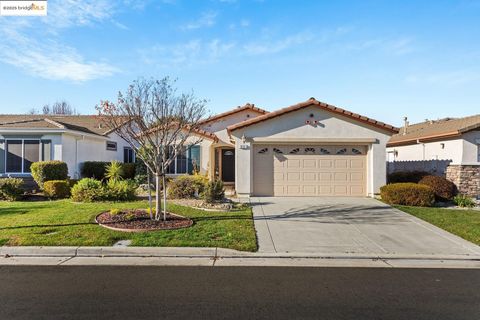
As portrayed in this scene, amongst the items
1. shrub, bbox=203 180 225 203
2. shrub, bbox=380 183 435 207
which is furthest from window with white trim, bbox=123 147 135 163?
shrub, bbox=380 183 435 207

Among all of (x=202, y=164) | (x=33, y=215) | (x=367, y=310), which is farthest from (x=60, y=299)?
(x=202, y=164)

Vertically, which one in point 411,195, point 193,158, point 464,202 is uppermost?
point 193,158

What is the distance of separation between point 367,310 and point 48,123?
17857 millimetres

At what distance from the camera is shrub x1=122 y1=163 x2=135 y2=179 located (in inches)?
795

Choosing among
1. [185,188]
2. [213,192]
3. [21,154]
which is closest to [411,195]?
[213,192]

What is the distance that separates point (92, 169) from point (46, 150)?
274 cm

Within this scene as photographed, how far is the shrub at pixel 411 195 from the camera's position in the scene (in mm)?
12977

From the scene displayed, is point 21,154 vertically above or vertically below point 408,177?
above

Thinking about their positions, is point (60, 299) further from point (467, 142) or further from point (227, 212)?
point (467, 142)

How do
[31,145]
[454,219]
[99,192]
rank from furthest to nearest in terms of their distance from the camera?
[31,145] → [99,192] → [454,219]

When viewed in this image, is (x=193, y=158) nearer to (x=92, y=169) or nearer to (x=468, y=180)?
(x=92, y=169)

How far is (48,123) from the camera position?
18.0 meters

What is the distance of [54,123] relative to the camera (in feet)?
58.6

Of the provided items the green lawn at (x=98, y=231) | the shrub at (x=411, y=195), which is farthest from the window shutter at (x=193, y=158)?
the shrub at (x=411, y=195)
